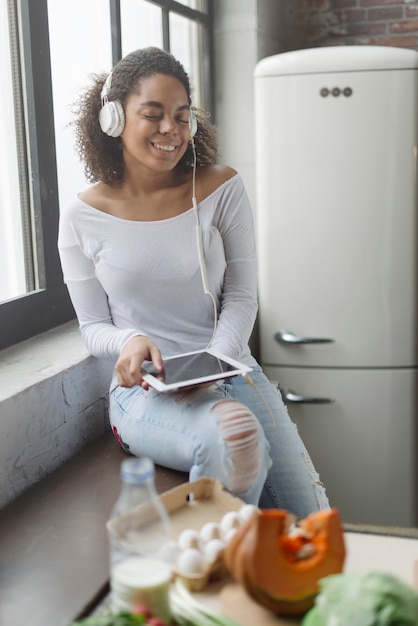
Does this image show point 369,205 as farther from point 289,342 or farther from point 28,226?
point 28,226

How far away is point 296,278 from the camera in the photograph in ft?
9.11

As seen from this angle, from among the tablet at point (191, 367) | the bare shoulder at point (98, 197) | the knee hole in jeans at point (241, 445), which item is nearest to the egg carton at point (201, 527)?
the knee hole in jeans at point (241, 445)

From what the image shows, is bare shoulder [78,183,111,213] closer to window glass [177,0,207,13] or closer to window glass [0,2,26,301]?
window glass [0,2,26,301]

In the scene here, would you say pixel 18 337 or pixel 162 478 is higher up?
pixel 18 337

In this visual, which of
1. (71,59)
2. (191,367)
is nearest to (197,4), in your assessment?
(71,59)

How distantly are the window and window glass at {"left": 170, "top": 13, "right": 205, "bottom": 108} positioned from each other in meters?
0.47

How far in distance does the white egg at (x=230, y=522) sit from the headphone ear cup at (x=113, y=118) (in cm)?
96

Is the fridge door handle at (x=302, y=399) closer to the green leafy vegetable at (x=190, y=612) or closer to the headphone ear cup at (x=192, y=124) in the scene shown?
the headphone ear cup at (x=192, y=124)

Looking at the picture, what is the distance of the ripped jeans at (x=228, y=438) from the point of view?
161cm

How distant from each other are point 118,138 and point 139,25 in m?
0.85

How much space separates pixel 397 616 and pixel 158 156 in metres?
1.21

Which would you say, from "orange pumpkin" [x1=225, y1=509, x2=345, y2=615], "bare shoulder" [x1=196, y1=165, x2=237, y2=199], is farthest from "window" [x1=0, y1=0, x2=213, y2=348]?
"orange pumpkin" [x1=225, y1=509, x2=345, y2=615]

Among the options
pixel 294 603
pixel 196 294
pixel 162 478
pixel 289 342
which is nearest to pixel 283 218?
pixel 289 342

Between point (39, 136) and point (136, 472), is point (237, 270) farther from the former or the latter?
point (136, 472)
